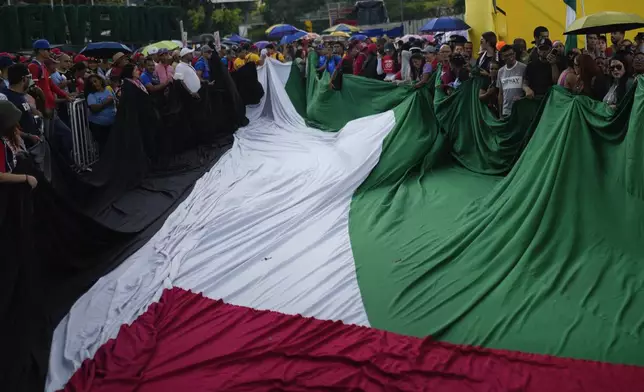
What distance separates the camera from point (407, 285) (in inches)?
225

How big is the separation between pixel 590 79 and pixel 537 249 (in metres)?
3.32

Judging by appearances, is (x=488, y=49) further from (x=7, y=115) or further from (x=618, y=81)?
(x=7, y=115)

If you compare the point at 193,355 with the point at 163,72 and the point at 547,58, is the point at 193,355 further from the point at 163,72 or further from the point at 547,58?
the point at 163,72

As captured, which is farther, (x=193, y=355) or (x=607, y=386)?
(x=193, y=355)

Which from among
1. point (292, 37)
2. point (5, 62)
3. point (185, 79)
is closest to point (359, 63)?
point (185, 79)

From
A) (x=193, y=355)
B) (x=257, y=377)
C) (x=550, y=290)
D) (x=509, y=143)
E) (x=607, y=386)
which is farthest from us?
(x=509, y=143)

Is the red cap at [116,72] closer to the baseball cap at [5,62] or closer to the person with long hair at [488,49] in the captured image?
the baseball cap at [5,62]

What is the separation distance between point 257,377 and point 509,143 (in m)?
5.31

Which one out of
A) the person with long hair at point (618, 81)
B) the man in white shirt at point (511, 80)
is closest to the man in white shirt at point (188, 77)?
the man in white shirt at point (511, 80)

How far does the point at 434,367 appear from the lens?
4453 millimetres

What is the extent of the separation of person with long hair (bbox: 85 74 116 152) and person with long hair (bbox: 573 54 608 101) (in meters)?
6.23

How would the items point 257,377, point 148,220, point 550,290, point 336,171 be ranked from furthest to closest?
1. point 336,171
2. point 148,220
3. point 550,290
4. point 257,377

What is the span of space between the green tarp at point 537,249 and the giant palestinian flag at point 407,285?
0.01m

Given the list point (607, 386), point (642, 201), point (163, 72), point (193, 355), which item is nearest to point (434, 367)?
point (607, 386)
